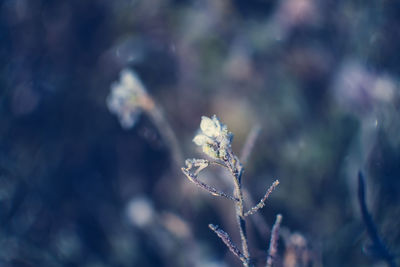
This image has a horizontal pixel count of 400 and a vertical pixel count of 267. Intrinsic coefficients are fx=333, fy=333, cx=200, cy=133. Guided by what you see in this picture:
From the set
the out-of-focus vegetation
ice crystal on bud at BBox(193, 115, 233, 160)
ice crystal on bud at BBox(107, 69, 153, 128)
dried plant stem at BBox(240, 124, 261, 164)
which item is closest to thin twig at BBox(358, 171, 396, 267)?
the out-of-focus vegetation

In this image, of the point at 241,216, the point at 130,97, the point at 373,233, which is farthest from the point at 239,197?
the point at 130,97

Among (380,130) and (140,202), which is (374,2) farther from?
(140,202)

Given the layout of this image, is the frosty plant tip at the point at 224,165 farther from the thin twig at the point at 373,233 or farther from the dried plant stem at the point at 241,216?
the thin twig at the point at 373,233

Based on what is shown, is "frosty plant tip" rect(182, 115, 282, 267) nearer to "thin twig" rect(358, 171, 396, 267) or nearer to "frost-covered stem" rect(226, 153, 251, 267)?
"frost-covered stem" rect(226, 153, 251, 267)

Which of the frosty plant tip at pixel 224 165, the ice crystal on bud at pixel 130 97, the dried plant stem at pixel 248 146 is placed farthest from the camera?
the ice crystal on bud at pixel 130 97

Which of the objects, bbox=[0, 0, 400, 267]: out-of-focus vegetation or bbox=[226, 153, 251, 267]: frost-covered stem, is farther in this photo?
bbox=[0, 0, 400, 267]: out-of-focus vegetation

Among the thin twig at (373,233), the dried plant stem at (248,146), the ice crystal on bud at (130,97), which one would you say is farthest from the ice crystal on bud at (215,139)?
the ice crystal on bud at (130,97)
